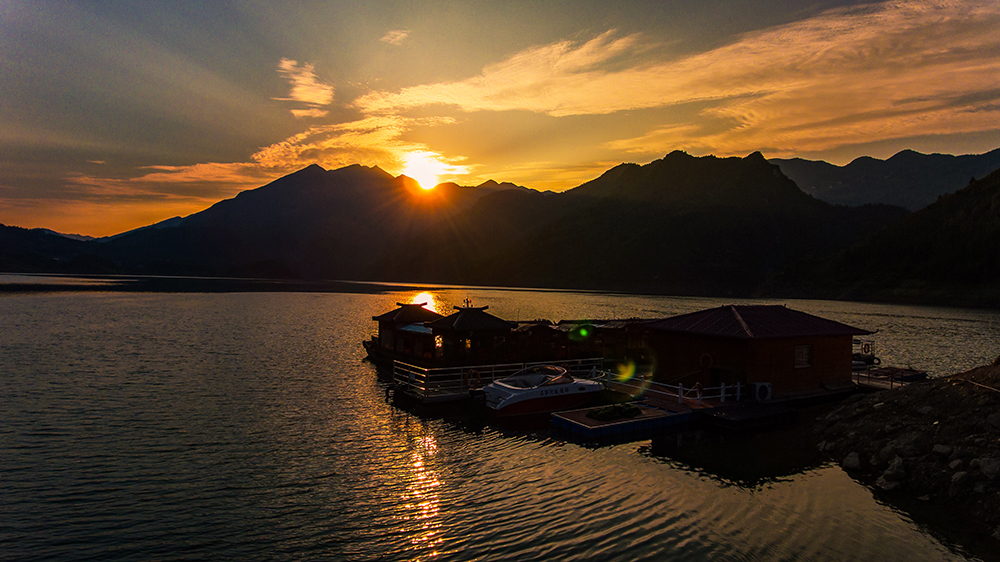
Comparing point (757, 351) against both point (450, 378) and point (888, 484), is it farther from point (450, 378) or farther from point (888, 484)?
point (450, 378)

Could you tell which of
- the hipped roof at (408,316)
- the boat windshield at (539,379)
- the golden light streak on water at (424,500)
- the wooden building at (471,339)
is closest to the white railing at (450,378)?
the wooden building at (471,339)

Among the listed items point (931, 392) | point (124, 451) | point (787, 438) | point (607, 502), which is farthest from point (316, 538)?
point (931, 392)

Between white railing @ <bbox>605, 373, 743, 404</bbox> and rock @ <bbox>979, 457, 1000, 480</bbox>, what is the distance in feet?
36.8

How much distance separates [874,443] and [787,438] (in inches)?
158

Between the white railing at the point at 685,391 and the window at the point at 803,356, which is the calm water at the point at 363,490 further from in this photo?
the window at the point at 803,356

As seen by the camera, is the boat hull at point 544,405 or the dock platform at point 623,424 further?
the boat hull at point 544,405

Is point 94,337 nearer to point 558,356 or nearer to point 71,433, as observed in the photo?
point 71,433

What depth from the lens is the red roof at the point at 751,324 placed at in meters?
28.9

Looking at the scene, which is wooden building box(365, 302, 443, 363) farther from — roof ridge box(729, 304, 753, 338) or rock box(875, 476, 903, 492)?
rock box(875, 476, 903, 492)

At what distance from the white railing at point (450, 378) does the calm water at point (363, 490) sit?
112 inches

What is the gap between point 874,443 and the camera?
2239cm

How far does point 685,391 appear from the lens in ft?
102

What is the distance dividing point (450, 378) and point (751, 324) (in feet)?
69.3

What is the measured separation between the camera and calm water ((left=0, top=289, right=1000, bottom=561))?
1508cm
